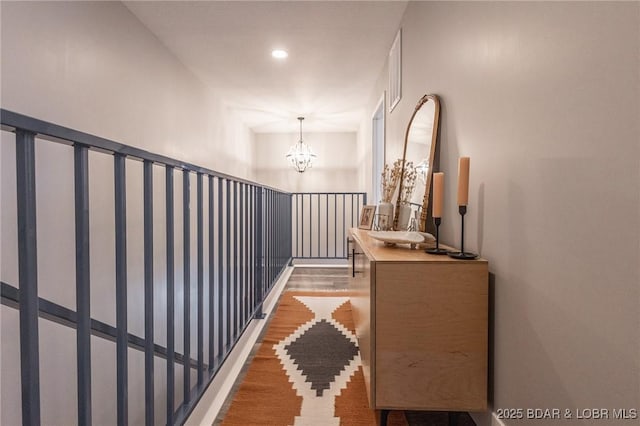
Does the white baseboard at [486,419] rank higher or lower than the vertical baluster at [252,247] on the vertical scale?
lower

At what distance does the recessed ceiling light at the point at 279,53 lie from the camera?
3.07 metres

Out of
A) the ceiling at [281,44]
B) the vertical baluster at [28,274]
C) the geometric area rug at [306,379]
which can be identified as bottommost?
the geometric area rug at [306,379]

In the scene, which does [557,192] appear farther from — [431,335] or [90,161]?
[90,161]

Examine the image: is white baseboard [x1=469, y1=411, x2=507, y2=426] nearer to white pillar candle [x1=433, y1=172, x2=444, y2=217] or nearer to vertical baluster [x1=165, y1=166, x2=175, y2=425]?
white pillar candle [x1=433, y1=172, x2=444, y2=217]

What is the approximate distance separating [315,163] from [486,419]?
5397mm

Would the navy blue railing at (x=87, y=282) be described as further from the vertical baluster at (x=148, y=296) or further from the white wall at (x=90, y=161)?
the white wall at (x=90, y=161)

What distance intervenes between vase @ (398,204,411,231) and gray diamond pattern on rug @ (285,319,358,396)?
797 mm

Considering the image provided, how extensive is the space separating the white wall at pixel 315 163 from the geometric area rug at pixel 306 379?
397cm

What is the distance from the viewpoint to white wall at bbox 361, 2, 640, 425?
0.67m

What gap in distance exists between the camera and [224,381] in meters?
1.67

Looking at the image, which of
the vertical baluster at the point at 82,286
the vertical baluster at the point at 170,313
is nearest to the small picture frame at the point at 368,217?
the vertical baluster at the point at 170,313

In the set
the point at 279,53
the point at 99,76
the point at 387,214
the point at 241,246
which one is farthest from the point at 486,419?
the point at 279,53

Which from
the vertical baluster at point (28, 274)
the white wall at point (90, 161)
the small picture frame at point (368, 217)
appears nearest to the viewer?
the vertical baluster at point (28, 274)

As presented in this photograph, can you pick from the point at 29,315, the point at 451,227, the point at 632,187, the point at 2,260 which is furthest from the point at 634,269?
the point at 2,260
